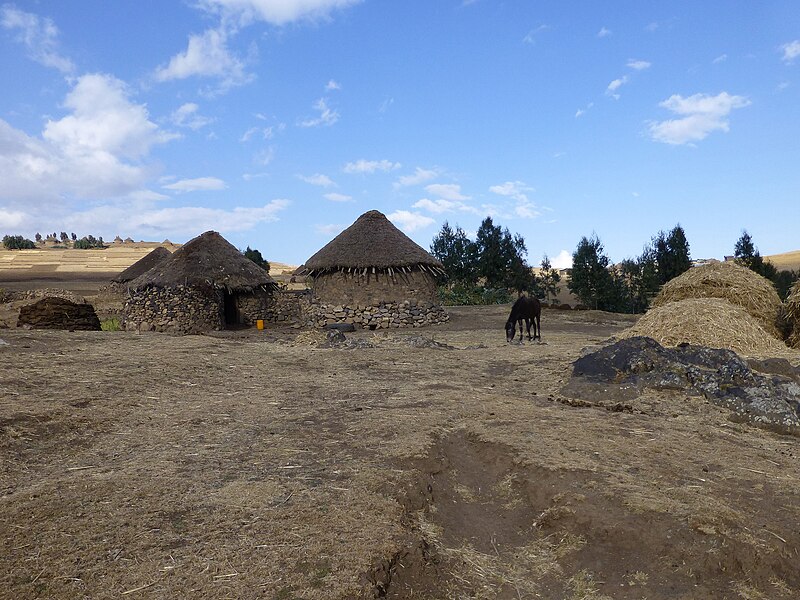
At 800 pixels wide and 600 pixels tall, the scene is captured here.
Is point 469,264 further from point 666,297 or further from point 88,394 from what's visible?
point 88,394

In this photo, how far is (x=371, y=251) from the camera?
21.8 metres

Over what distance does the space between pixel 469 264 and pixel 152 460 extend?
43.2 m

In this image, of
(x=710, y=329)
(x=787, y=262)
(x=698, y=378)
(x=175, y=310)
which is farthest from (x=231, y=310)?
(x=787, y=262)

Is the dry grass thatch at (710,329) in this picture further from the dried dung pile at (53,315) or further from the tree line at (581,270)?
the tree line at (581,270)

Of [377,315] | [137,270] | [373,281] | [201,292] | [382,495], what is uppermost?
[137,270]

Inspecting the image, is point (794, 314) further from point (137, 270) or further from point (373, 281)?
point (137, 270)

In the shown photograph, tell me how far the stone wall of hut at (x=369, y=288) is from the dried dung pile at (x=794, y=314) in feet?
42.8

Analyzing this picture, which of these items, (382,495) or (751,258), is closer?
(382,495)

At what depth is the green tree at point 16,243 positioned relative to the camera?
6487cm

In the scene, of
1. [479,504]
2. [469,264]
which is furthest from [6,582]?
[469,264]

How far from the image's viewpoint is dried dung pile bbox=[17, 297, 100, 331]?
15.6 metres

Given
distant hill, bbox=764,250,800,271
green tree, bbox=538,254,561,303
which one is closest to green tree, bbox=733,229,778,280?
green tree, bbox=538,254,561,303

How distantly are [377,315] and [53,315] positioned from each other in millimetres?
11469

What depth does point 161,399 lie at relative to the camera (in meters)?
7.19
